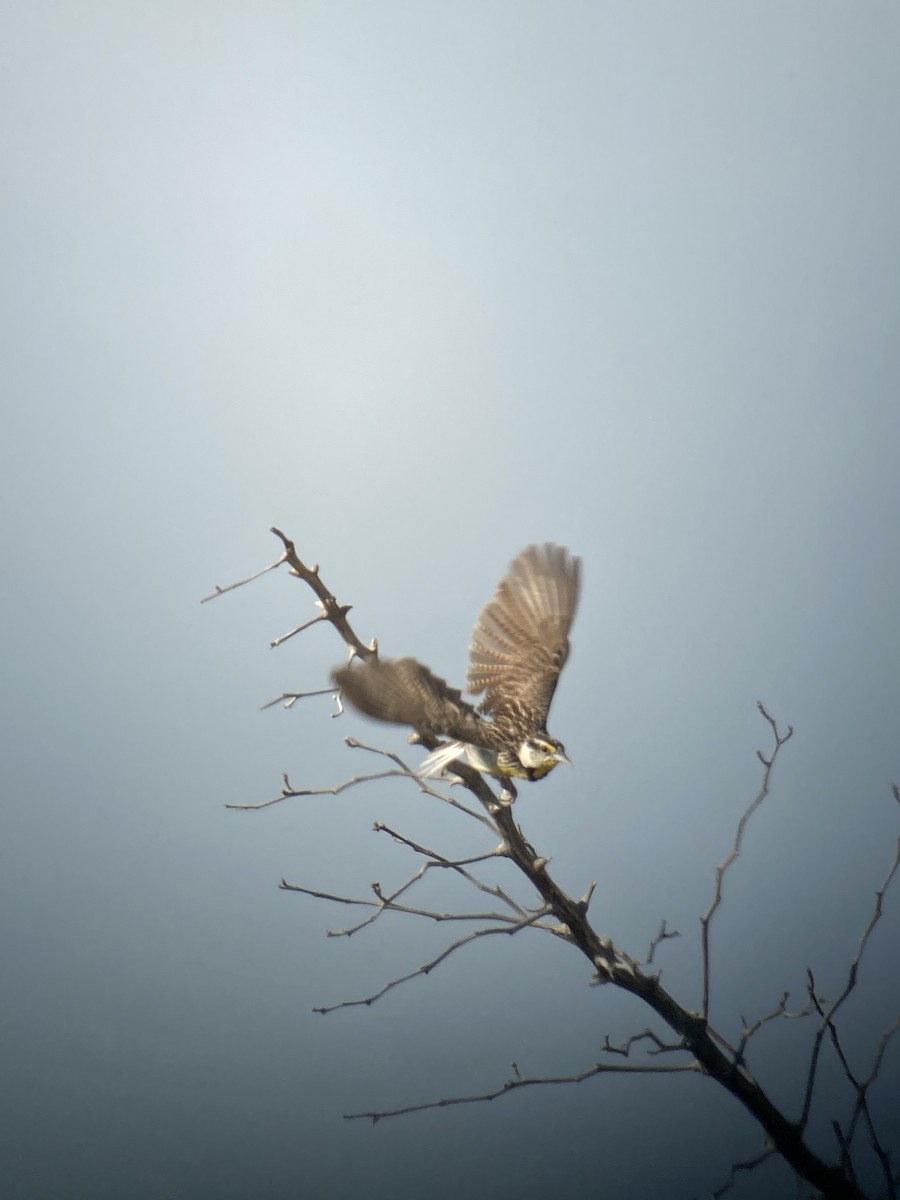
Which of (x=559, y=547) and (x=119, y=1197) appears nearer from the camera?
(x=559, y=547)

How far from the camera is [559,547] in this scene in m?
1.19

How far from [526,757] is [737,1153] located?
8.13 ft

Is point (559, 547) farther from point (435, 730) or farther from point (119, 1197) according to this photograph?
point (119, 1197)

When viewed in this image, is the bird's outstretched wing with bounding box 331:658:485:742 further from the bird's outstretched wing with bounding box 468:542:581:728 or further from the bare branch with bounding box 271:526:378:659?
the bird's outstretched wing with bounding box 468:542:581:728

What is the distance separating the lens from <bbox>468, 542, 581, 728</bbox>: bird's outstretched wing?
3.97 feet

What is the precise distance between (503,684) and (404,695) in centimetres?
41

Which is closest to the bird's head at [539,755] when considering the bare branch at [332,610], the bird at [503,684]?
the bird at [503,684]

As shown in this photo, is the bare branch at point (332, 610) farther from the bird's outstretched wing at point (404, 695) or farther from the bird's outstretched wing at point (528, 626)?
the bird's outstretched wing at point (528, 626)

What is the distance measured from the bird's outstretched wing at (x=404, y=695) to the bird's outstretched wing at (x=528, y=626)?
305 mm

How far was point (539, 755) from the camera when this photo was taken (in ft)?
3.00

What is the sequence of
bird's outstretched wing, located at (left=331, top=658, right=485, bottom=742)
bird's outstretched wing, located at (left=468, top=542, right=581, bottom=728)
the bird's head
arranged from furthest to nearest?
1. bird's outstretched wing, located at (left=468, top=542, right=581, bottom=728)
2. the bird's head
3. bird's outstretched wing, located at (left=331, top=658, right=485, bottom=742)

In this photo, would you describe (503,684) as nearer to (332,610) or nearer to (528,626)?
(528,626)

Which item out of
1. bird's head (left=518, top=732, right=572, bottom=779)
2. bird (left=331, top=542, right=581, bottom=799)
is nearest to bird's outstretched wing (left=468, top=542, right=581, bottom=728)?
bird (left=331, top=542, right=581, bottom=799)

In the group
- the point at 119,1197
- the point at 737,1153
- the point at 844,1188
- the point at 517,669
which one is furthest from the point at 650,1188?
the point at 517,669
